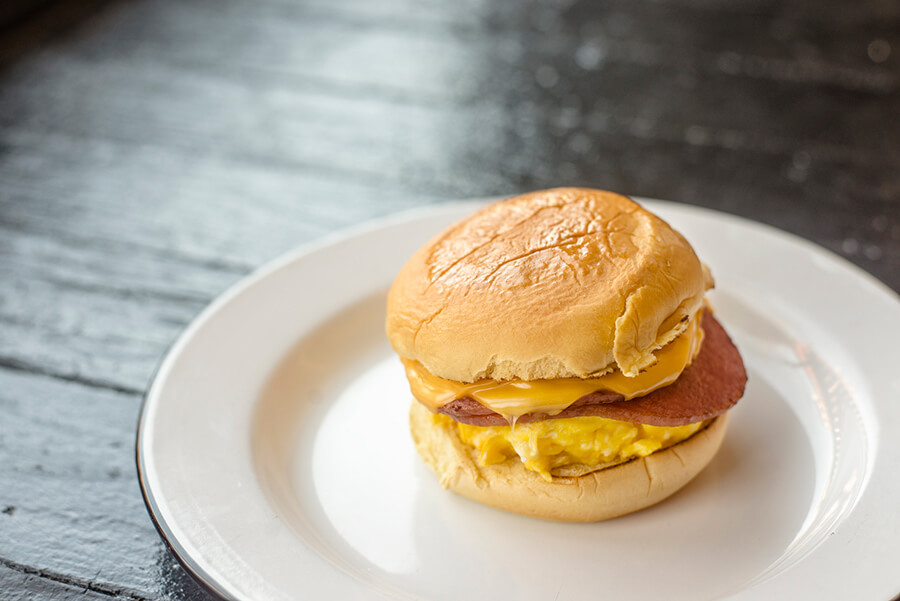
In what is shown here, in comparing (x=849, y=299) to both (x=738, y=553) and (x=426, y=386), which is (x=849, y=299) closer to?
(x=738, y=553)

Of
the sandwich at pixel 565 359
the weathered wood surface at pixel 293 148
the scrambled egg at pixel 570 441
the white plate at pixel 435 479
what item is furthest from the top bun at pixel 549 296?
the weathered wood surface at pixel 293 148

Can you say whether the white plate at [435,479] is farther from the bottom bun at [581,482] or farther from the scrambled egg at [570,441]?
the scrambled egg at [570,441]

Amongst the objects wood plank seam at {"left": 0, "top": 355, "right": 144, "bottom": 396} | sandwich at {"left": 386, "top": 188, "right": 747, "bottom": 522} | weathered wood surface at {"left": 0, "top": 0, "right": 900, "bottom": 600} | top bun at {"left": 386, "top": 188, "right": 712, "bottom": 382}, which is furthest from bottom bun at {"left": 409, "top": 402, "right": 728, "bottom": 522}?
wood plank seam at {"left": 0, "top": 355, "right": 144, "bottom": 396}

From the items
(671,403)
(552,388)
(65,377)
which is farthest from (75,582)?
(671,403)

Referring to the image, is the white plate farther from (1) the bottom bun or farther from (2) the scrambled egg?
(2) the scrambled egg

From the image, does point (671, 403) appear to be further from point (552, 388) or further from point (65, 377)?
point (65, 377)

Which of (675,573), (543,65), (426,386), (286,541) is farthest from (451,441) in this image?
(543,65)
